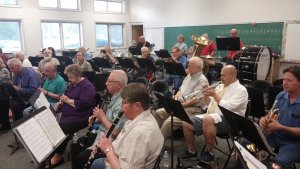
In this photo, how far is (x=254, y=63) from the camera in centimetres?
552

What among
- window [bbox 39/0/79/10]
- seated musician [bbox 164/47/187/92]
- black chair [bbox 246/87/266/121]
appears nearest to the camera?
black chair [bbox 246/87/266/121]

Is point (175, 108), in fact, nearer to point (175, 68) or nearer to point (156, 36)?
point (175, 68)

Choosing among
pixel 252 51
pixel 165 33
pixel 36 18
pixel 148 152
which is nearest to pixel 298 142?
pixel 148 152

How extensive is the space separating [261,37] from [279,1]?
3.92 ft

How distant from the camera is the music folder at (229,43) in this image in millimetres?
6340

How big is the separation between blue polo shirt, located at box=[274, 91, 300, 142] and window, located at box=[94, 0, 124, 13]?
429 inches

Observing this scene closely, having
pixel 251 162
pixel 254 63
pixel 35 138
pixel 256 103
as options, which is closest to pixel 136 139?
pixel 251 162

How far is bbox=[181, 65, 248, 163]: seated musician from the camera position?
3.13 metres

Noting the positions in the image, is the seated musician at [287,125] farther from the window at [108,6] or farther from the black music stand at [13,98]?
the window at [108,6]

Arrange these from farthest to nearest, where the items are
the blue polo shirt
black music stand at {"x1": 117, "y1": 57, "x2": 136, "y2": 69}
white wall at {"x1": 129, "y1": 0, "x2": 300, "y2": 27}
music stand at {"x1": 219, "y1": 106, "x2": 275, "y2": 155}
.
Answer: white wall at {"x1": 129, "y1": 0, "x2": 300, "y2": 27}, black music stand at {"x1": 117, "y1": 57, "x2": 136, "y2": 69}, the blue polo shirt, music stand at {"x1": 219, "y1": 106, "x2": 275, "y2": 155}

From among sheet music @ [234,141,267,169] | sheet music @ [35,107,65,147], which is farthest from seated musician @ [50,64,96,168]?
sheet music @ [234,141,267,169]

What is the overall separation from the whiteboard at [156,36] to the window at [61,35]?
340 cm

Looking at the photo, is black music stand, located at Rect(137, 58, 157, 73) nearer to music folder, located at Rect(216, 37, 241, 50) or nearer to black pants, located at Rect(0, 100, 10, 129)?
music folder, located at Rect(216, 37, 241, 50)

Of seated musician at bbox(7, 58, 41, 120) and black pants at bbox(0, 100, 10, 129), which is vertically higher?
seated musician at bbox(7, 58, 41, 120)
